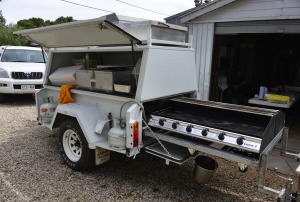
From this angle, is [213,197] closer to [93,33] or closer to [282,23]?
[93,33]

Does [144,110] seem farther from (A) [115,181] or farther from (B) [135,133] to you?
(A) [115,181]

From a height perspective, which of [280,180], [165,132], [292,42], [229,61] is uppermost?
[292,42]

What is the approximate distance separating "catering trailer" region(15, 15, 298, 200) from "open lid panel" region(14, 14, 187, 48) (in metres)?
0.01

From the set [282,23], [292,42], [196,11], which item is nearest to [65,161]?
[196,11]

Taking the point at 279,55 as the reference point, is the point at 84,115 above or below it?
below

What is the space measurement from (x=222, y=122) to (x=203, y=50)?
3.15 meters

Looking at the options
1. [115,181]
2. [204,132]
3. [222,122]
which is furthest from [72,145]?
[222,122]

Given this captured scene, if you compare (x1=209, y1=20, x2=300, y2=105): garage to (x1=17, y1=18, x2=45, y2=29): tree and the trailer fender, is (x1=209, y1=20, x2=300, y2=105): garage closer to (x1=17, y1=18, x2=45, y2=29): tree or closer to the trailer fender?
the trailer fender

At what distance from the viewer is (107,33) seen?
3.07 m

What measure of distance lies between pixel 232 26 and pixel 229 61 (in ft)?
8.46

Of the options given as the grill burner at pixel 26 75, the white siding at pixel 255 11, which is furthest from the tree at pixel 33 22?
the white siding at pixel 255 11

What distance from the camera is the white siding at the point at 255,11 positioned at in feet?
15.3

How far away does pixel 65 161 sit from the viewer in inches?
156

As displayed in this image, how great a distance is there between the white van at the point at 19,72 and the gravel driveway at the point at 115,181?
12.5 ft
